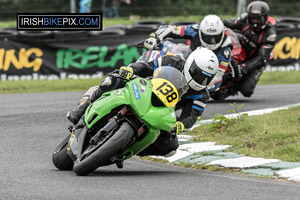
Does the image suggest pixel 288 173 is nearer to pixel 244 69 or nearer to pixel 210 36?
pixel 210 36

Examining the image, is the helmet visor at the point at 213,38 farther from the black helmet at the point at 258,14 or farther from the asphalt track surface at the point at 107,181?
the asphalt track surface at the point at 107,181

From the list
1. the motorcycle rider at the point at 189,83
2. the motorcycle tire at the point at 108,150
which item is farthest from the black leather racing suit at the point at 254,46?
the motorcycle tire at the point at 108,150

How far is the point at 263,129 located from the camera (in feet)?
30.8

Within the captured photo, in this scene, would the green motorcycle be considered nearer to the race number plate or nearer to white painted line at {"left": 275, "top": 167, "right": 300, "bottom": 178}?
the race number plate

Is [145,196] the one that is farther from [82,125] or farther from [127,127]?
[82,125]

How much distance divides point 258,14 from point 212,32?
6.63 ft

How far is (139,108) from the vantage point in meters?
6.92

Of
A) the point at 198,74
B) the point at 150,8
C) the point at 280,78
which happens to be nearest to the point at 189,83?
the point at 198,74

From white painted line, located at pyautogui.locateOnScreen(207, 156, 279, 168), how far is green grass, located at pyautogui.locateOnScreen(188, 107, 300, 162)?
0.68 feet

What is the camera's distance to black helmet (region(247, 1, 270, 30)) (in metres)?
13.9

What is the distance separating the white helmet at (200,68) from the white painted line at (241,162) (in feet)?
2.85

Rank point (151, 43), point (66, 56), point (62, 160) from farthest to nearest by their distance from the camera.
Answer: point (66, 56), point (151, 43), point (62, 160)

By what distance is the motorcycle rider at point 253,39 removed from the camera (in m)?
14.0

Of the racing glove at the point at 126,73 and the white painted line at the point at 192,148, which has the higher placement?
the racing glove at the point at 126,73
